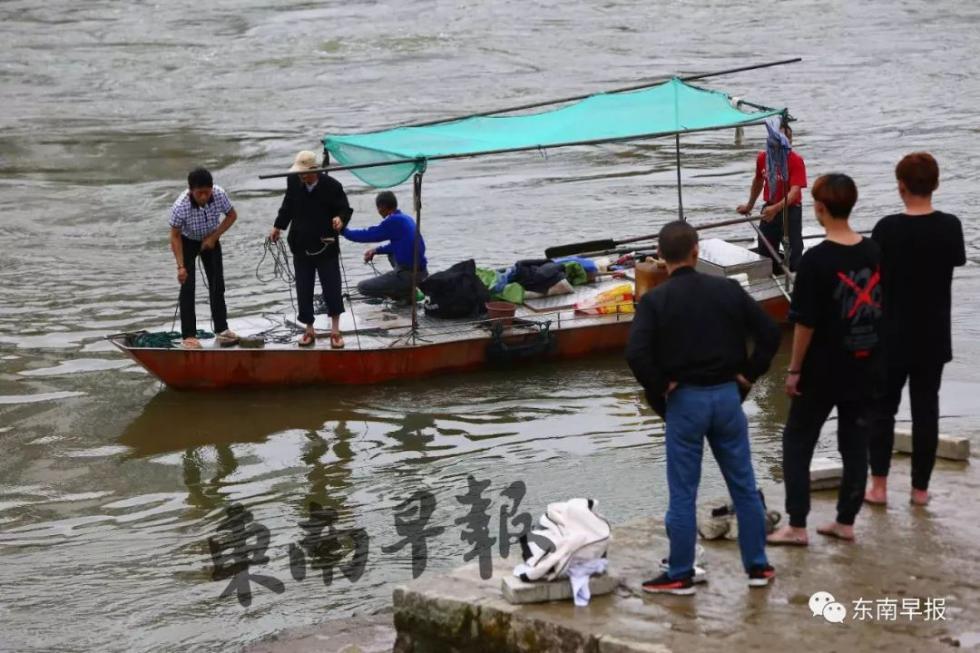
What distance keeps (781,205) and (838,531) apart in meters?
6.95

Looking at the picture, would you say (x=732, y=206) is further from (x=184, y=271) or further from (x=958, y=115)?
(x=184, y=271)

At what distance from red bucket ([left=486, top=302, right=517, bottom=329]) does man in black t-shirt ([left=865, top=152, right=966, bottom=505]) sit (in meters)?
6.11

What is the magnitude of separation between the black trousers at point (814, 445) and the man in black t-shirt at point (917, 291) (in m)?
0.42

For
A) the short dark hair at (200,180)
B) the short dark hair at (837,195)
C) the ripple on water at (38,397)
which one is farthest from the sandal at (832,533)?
the ripple on water at (38,397)

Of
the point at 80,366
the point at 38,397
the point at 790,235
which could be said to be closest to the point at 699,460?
the point at 790,235

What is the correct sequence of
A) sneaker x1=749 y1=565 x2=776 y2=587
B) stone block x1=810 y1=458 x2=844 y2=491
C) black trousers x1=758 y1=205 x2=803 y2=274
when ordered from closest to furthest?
1. sneaker x1=749 y1=565 x2=776 y2=587
2. stone block x1=810 y1=458 x2=844 y2=491
3. black trousers x1=758 y1=205 x2=803 y2=274

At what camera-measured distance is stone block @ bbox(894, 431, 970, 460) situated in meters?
7.81

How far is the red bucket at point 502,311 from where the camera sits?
12.7 m

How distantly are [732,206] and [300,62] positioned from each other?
1554 cm

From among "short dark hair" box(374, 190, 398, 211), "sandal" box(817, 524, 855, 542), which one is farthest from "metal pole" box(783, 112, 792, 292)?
"sandal" box(817, 524, 855, 542)

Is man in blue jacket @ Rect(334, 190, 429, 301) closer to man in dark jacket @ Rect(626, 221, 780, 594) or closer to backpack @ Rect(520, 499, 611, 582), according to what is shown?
backpack @ Rect(520, 499, 611, 582)

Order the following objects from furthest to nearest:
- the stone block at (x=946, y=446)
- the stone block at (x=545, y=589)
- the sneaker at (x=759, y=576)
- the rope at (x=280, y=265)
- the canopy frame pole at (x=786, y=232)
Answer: the canopy frame pole at (x=786, y=232) < the rope at (x=280, y=265) < the stone block at (x=946, y=446) < the sneaker at (x=759, y=576) < the stone block at (x=545, y=589)

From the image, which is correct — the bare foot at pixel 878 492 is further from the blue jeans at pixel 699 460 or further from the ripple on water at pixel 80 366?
the ripple on water at pixel 80 366

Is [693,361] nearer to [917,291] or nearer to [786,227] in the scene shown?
[917,291]
